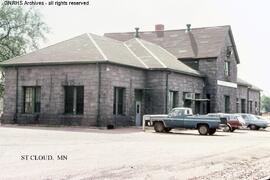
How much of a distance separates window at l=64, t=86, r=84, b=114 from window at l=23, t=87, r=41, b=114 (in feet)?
8.04

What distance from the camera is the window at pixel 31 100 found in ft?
112

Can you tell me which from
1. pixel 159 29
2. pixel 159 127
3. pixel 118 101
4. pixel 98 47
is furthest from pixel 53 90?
pixel 159 29

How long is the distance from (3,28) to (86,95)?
23698 millimetres

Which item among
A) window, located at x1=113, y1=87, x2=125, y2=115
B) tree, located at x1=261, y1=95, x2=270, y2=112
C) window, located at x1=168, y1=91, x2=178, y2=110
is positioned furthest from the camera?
tree, located at x1=261, y1=95, x2=270, y2=112

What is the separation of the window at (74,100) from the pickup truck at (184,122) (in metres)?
4.79

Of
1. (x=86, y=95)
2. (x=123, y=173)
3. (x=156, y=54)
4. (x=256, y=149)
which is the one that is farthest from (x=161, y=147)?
(x=156, y=54)

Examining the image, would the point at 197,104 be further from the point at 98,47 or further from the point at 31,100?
the point at 31,100

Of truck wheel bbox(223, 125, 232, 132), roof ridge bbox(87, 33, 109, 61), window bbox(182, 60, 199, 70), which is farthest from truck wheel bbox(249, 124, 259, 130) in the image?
roof ridge bbox(87, 33, 109, 61)

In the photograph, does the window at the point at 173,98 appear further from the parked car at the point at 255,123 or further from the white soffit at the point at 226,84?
the white soffit at the point at 226,84

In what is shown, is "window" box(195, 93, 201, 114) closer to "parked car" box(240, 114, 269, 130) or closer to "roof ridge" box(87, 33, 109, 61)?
"parked car" box(240, 114, 269, 130)

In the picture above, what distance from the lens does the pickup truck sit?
28.7m

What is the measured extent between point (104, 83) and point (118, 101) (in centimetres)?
243

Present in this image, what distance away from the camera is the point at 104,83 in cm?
3153

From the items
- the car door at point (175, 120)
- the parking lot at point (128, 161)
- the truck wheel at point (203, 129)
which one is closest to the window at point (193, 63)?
the car door at point (175, 120)
